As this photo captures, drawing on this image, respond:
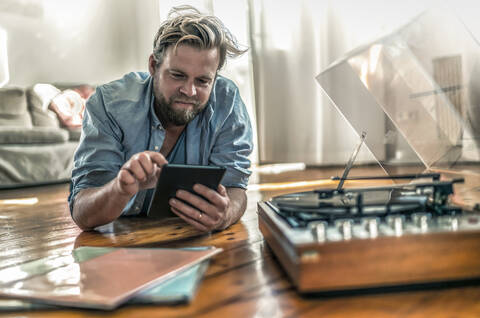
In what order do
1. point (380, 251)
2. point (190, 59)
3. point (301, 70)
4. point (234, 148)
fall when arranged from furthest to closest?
point (301, 70), point (234, 148), point (190, 59), point (380, 251)

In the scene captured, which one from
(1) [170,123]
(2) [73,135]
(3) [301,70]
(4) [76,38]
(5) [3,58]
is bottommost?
(2) [73,135]

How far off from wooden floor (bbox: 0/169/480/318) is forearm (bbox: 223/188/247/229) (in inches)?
0.8

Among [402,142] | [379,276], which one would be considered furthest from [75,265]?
[402,142]

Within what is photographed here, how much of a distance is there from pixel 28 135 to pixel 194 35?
7.90ft

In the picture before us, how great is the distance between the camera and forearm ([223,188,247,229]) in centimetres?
103

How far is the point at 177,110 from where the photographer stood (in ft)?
3.78

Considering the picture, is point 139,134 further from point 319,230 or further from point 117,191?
point 319,230

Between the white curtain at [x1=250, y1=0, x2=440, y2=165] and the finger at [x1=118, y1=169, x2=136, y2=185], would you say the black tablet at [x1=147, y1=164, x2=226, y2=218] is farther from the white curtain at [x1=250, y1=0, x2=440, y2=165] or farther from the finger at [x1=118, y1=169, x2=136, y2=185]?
the white curtain at [x1=250, y1=0, x2=440, y2=165]

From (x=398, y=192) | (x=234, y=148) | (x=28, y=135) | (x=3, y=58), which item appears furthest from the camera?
(x=3, y=58)

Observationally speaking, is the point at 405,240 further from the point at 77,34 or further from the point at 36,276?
the point at 77,34

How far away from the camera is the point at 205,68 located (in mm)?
1103

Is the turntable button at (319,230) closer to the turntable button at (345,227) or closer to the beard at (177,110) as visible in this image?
the turntable button at (345,227)

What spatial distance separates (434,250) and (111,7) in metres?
4.91

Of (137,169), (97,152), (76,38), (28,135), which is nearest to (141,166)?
(137,169)
